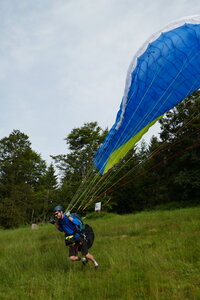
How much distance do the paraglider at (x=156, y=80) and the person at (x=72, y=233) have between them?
5.75ft

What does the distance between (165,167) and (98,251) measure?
2079cm

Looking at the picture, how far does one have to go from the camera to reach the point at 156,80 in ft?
18.5

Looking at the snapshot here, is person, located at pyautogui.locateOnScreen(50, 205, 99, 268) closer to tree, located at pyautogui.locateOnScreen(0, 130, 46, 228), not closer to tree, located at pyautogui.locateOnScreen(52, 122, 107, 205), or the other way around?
tree, located at pyautogui.locateOnScreen(52, 122, 107, 205)

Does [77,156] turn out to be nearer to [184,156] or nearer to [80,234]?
[184,156]

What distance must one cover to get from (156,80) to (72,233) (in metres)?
3.58

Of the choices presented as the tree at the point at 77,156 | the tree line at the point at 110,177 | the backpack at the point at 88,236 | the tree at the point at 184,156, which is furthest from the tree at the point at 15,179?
the backpack at the point at 88,236

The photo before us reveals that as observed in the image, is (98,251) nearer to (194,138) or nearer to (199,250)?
(199,250)

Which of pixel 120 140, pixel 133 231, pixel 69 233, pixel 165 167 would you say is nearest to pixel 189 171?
pixel 165 167

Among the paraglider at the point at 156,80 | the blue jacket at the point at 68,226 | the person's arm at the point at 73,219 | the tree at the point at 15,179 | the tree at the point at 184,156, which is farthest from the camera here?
the tree at the point at 15,179

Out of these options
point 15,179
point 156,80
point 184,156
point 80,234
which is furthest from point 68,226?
point 15,179

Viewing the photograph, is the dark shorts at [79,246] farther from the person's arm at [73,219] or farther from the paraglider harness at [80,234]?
the person's arm at [73,219]

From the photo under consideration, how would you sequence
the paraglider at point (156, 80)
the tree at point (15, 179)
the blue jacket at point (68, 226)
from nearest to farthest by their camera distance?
1. the blue jacket at point (68, 226)
2. the paraglider at point (156, 80)
3. the tree at point (15, 179)

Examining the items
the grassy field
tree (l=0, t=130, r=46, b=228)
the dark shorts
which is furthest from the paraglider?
tree (l=0, t=130, r=46, b=228)

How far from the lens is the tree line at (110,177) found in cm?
2097
